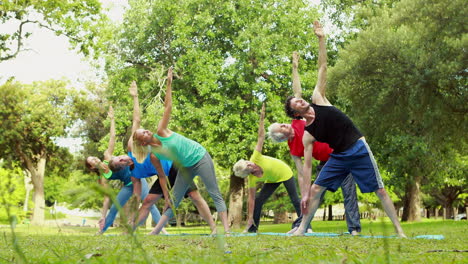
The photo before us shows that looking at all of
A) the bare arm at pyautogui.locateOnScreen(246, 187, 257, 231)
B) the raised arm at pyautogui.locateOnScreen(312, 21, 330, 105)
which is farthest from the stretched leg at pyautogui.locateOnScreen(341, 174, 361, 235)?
the raised arm at pyautogui.locateOnScreen(312, 21, 330, 105)

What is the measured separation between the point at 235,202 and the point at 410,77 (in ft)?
40.0

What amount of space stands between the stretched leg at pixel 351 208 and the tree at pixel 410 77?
9.91 m

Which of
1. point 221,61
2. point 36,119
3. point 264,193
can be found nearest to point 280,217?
point 36,119

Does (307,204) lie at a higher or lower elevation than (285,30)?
lower

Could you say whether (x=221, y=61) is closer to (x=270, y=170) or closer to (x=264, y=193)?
(x=264, y=193)

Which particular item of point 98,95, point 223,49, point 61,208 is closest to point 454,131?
point 223,49

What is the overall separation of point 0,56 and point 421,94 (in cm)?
1569

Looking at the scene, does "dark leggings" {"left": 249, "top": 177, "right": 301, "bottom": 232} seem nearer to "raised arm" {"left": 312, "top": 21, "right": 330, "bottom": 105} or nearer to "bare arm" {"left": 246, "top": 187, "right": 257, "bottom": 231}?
"bare arm" {"left": 246, "top": 187, "right": 257, "bottom": 231}

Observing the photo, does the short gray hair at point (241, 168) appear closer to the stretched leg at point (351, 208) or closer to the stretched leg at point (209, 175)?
the stretched leg at point (209, 175)

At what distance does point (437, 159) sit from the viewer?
2494 cm

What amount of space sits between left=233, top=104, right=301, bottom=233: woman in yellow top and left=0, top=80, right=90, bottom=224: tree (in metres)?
27.1

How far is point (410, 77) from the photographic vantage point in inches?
750

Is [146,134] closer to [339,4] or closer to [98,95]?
[339,4]

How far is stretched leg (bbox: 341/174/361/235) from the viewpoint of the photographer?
9.40 m
